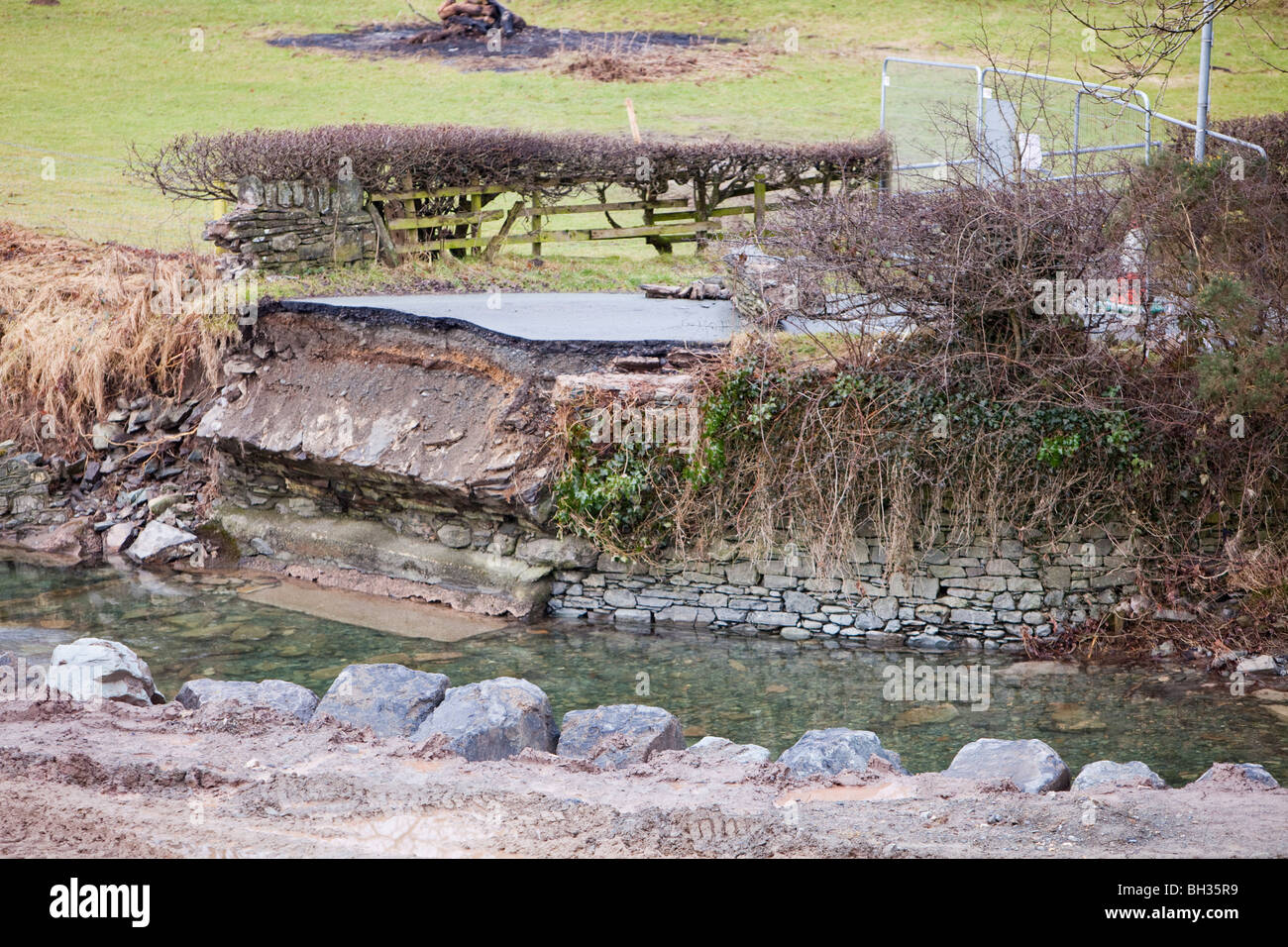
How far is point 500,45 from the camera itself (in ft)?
→ 100

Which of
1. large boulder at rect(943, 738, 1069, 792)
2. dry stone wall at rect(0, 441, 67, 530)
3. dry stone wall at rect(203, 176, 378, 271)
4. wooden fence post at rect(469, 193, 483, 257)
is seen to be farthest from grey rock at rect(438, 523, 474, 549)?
wooden fence post at rect(469, 193, 483, 257)

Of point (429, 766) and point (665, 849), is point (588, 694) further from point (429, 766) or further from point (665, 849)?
point (665, 849)

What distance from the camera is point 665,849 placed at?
504cm

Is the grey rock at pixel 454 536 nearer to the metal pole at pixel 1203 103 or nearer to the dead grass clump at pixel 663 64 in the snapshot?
the metal pole at pixel 1203 103

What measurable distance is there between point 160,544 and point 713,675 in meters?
7.01

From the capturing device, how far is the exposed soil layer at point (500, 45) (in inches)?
1180

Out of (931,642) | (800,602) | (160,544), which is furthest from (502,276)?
(931,642)

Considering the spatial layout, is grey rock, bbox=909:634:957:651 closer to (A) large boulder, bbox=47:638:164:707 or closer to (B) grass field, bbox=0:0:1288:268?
(A) large boulder, bbox=47:638:164:707

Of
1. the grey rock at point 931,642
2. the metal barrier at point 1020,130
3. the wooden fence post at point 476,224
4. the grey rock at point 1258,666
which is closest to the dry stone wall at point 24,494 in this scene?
the wooden fence post at point 476,224

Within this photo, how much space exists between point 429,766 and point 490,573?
5.47 metres

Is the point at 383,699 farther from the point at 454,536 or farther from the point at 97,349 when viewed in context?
the point at 97,349

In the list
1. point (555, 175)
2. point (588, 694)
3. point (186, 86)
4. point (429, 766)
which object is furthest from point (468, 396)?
point (186, 86)

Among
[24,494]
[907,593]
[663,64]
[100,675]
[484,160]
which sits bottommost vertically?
[907,593]

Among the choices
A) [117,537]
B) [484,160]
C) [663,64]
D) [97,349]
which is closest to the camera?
[117,537]
